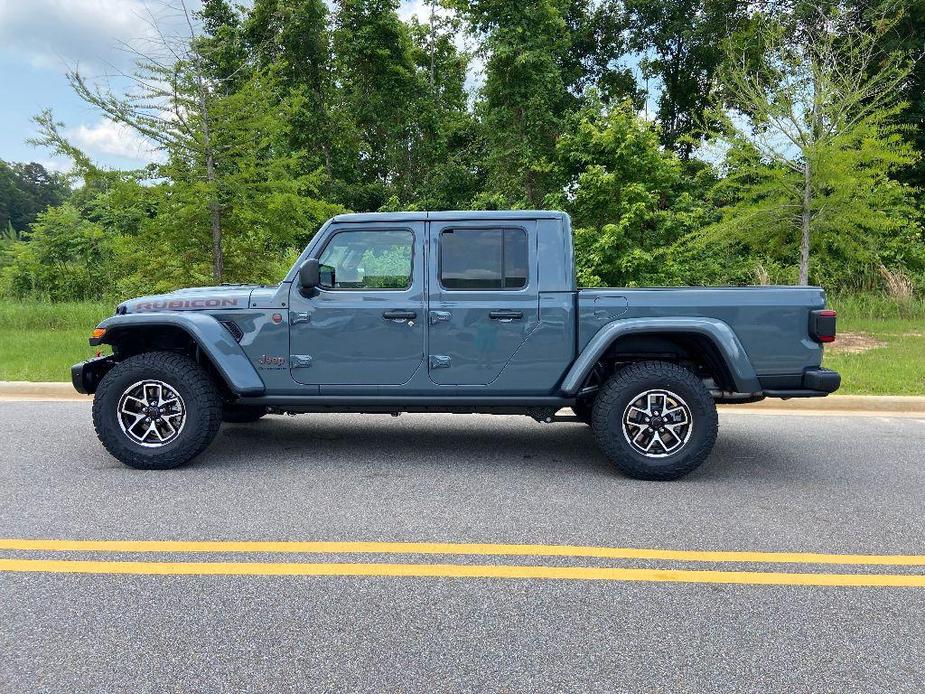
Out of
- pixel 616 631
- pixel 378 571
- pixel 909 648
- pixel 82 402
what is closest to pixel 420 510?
pixel 378 571

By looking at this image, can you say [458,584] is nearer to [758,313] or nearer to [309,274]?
[309,274]

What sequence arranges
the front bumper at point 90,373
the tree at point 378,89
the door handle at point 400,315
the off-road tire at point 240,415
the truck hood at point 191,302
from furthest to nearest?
the tree at point 378,89 < the off-road tire at point 240,415 < the front bumper at point 90,373 < the truck hood at point 191,302 < the door handle at point 400,315

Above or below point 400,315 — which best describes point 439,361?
below

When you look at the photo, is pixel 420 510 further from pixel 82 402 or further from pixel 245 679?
pixel 82 402

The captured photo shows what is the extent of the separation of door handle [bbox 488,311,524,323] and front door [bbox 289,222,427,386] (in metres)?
0.51

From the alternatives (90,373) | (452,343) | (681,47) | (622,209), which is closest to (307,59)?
(681,47)

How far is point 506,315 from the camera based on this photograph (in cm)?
485

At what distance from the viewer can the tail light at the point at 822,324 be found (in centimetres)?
464

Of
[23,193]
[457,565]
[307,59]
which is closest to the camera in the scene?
[457,565]

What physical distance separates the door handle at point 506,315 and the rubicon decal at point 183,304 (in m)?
1.90

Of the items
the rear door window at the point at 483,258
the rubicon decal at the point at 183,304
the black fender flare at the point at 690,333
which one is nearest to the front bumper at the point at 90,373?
the rubicon decal at the point at 183,304

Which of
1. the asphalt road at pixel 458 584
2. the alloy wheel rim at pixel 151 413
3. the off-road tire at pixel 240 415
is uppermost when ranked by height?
the alloy wheel rim at pixel 151 413

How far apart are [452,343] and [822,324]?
8.36ft

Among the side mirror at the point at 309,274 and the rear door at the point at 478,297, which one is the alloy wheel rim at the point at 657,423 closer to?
the rear door at the point at 478,297
